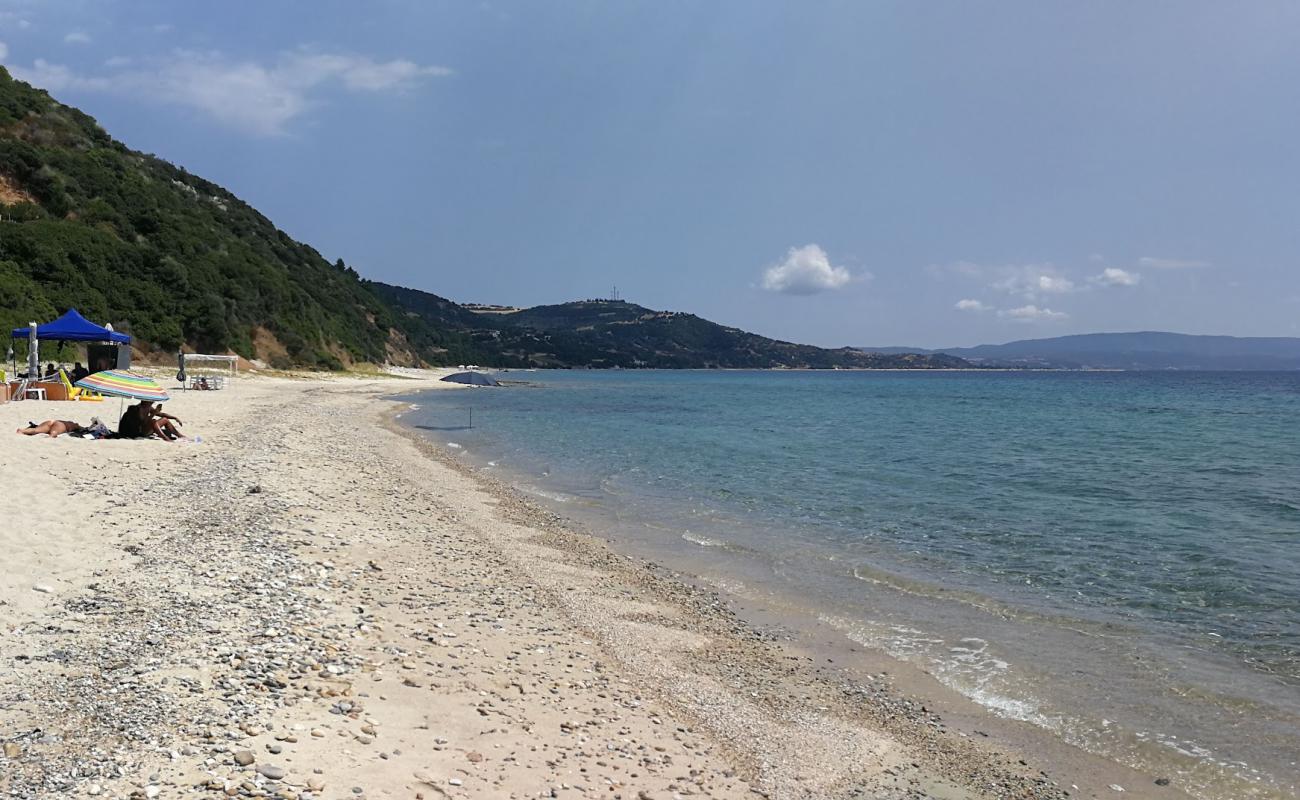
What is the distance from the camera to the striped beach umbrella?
16875mm

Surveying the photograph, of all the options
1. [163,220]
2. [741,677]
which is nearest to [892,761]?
[741,677]

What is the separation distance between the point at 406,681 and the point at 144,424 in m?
14.2

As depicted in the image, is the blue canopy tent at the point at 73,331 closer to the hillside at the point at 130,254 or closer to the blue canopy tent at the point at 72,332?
the blue canopy tent at the point at 72,332

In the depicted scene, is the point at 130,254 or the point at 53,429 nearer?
the point at 53,429

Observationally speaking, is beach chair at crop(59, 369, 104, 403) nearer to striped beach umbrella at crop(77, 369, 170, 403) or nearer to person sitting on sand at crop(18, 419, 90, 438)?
striped beach umbrella at crop(77, 369, 170, 403)

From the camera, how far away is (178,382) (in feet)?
121

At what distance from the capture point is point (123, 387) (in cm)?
1719

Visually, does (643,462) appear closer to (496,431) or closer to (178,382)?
Answer: (496,431)

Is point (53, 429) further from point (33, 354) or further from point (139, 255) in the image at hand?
point (139, 255)

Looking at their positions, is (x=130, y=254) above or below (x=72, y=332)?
above

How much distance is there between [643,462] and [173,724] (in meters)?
18.9

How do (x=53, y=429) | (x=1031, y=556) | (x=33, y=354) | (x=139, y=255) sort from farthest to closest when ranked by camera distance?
(x=139, y=255) < (x=33, y=354) < (x=53, y=429) < (x=1031, y=556)

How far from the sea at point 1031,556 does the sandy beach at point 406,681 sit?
0.94 m

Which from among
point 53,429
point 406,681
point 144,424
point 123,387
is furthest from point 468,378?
point 406,681
